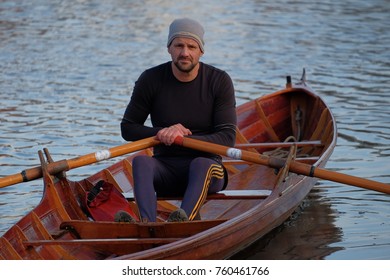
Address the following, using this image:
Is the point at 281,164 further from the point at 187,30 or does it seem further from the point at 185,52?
the point at 187,30

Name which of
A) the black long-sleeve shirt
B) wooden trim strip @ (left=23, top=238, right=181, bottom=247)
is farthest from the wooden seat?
wooden trim strip @ (left=23, top=238, right=181, bottom=247)

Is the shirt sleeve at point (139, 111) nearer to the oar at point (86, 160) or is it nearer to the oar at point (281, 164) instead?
the oar at point (86, 160)

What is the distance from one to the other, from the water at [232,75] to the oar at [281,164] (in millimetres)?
869

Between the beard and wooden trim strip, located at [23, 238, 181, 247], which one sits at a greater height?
the beard

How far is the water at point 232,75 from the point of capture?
1004 cm

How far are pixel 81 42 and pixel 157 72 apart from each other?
1335 centimetres

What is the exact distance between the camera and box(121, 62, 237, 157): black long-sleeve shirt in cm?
836

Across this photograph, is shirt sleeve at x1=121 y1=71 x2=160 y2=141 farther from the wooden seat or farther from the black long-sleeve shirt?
the wooden seat

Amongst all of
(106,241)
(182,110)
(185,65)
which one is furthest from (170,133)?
(106,241)

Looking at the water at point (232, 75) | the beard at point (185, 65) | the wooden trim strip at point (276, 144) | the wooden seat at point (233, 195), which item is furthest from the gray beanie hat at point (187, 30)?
the wooden trim strip at point (276, 144)

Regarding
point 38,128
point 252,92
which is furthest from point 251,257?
point 252,92

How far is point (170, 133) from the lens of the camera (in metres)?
8.12

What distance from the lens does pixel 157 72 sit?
27.7ft

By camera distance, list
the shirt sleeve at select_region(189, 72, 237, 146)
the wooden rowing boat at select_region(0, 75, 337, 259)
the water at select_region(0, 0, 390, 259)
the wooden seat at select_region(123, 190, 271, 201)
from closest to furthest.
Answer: the wooden rowing boat at select_region(0, 75, 337, 259) < the shirt sleeve at select_region(189, 72, 237, 146) < the wooden seat at select_region(123, 190, 271, 201) < the water at select_region(0, 0, 390, 259)
